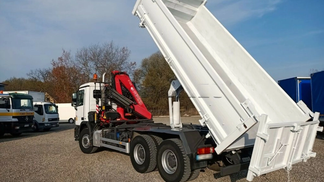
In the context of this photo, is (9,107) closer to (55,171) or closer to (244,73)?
(55,171)

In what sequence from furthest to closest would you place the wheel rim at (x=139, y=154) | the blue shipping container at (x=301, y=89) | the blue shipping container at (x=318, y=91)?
the blue shipping container at (x=301, y=89) < the blue shipping container at (x=318, y=91) < the wheel rim at (x=139, y=154)

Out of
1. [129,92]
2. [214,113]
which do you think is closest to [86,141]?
[129,92]

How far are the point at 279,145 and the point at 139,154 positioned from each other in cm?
364

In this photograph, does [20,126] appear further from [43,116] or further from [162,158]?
[162,158]

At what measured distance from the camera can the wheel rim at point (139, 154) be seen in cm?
663

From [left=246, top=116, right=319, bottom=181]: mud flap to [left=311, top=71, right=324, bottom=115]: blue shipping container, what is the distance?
31.4 feet

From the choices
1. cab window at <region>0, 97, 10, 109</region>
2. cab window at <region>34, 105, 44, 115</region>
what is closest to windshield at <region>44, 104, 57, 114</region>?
cab window at <region>34, 105, 44, 115</region>

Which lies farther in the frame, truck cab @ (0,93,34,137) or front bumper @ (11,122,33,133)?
front bumper @ (11,122,33,133)

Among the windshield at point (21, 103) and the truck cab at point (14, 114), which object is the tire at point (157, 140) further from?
the windshield at point (21, 103)

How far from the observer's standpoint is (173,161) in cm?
568

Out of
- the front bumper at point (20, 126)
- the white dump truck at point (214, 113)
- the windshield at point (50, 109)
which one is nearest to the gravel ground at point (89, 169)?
the white dump truck at point (214, 113)

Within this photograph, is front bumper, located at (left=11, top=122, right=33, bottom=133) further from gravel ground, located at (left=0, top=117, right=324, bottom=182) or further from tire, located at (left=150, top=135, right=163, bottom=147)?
tire, located at (left=150, top=135, right=163, bottom=147)

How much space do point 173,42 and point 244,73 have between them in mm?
1693

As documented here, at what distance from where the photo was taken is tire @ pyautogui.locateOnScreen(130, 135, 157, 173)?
20.6ft
